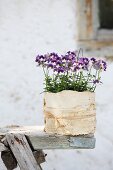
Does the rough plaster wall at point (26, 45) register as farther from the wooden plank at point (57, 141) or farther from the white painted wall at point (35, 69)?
the wooden plank at point (57, 141)

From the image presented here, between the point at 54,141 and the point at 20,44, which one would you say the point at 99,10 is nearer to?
the point at 20,44

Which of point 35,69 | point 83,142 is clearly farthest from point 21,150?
point 35,69

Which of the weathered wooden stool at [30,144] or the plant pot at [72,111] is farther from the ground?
the plant pot at [72,111]

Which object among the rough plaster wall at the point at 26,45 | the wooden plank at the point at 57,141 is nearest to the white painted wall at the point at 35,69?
the rough plaster wall at the point at 26,45

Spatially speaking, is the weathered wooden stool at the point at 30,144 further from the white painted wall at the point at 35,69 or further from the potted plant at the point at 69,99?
the white painted wall at the point at 35,69

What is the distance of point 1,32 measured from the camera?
4156 millimetres

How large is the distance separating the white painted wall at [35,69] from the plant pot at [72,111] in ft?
4.11

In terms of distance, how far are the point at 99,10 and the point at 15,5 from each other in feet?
2.28

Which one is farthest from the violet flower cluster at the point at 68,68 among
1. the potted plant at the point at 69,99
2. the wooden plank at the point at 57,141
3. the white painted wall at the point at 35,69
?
the white painted wall at the point at 35,69

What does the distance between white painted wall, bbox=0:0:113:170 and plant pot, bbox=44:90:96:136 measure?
49.3 inches

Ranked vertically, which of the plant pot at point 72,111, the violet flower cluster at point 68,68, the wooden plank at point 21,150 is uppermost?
the violet flower cluster at point 68,68

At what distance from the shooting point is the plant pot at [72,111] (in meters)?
2.82

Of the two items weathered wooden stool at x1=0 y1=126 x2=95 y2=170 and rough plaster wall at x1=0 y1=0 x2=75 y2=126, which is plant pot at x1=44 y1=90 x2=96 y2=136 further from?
rough plaster wall at x1=0 y1=0 x2=75 y2=126

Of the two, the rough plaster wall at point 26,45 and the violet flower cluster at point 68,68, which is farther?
the rough plaster wall at point 26,45
